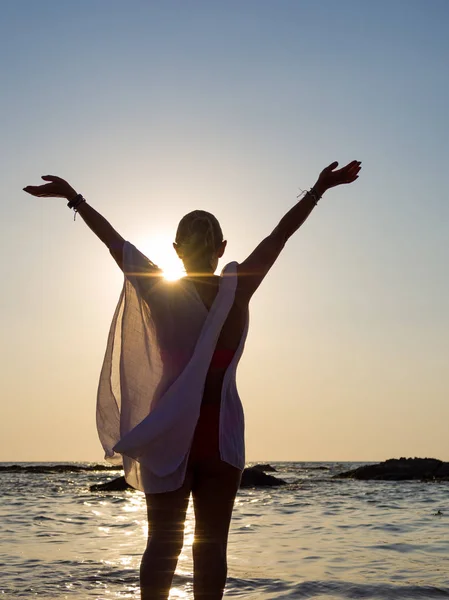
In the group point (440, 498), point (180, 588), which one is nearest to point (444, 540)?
point (180, 588)

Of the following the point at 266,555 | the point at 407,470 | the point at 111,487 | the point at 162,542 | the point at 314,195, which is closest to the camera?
the point at 162,542

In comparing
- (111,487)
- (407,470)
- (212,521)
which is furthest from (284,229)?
(407,470)

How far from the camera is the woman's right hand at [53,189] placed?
11.8 feet

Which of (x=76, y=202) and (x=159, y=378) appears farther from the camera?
(x=76, y=202)

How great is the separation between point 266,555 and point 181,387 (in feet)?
20.1

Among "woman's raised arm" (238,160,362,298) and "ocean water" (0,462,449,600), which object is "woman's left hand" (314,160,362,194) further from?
"ocean water" (0,462,449,600)

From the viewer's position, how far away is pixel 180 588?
6.66 meters

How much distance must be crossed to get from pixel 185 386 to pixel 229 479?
48 cm

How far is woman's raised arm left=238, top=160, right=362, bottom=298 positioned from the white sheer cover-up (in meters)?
0.09

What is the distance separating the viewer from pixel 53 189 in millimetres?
3615

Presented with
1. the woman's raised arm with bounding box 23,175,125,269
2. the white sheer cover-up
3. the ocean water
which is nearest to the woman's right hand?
the woman's raised arm with bounding box 23,175,125,269

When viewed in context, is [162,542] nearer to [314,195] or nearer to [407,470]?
[314,195]

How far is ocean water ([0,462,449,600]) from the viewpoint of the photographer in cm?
666

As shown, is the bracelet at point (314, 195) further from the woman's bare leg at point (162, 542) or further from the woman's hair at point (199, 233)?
the woman's bare leg at point (162, 542)
